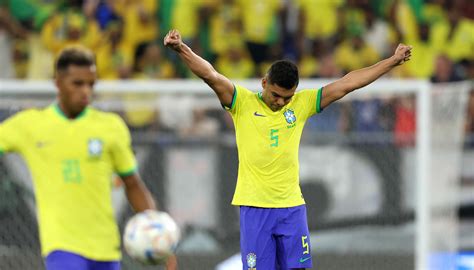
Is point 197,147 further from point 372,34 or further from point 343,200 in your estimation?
point 372,34

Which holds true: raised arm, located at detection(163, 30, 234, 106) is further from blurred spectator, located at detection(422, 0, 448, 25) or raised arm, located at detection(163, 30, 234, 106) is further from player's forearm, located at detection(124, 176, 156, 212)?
blurred spectator, located at detection(422, 0, 448, 25)

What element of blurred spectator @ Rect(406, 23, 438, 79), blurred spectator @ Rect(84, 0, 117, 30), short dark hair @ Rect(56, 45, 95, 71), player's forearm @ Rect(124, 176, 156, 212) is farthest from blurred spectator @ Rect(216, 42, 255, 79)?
short dark hair @ Rect(56, 45, 95, 71)

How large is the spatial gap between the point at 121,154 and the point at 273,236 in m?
1.73

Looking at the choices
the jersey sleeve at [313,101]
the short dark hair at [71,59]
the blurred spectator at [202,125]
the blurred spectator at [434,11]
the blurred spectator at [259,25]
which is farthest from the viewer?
the blurred spectator at [434,11]

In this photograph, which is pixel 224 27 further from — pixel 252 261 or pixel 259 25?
pixel 252 261

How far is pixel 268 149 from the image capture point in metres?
7.66

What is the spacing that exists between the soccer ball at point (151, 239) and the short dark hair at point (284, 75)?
147 cm

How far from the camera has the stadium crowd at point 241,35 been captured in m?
13.5

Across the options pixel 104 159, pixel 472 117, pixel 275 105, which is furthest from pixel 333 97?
pixel 472 117

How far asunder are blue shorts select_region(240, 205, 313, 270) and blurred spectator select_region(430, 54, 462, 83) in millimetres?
6561

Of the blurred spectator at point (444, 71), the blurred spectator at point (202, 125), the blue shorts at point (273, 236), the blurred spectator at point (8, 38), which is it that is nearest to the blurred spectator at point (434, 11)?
the blurred spectator at point (444, 71)

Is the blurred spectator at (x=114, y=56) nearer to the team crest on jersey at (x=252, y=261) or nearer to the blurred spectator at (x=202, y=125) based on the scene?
the blurred spectator at (x=202, y=125)

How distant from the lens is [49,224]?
249 inches

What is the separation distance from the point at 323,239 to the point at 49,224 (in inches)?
219
